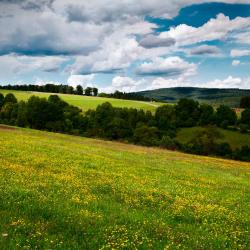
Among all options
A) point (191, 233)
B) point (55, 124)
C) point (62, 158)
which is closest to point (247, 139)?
point (55, 124)

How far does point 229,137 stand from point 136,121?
129 ft

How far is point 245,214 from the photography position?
68.0 ft

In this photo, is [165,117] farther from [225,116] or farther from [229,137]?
[229,137]

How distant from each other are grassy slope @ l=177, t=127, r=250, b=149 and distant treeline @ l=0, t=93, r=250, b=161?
11.4 feet

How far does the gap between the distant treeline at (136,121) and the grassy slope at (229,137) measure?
3488 millimetres

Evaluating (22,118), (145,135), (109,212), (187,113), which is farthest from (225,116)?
(109,212)

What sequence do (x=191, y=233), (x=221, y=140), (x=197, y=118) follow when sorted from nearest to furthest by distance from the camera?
(x=191, y=233), (x=221, y=140), (x=197, y=118)

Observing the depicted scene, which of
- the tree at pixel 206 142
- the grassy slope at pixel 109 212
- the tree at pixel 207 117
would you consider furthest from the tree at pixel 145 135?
the grassy slope at pixel 109 212

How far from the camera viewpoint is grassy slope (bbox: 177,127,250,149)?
6330 inches

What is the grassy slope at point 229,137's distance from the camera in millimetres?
160775

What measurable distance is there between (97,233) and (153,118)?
17024 centimetres

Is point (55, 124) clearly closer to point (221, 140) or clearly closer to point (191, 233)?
point (221, 140)

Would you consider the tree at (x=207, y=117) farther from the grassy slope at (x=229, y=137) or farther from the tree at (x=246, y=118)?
the tree at (x=246, y=118)

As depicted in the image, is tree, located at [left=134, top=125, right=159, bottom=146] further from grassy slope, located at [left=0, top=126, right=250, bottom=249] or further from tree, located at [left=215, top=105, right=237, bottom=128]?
grassy slope, located at [left=0, top=126, right=250, bottom=249]
